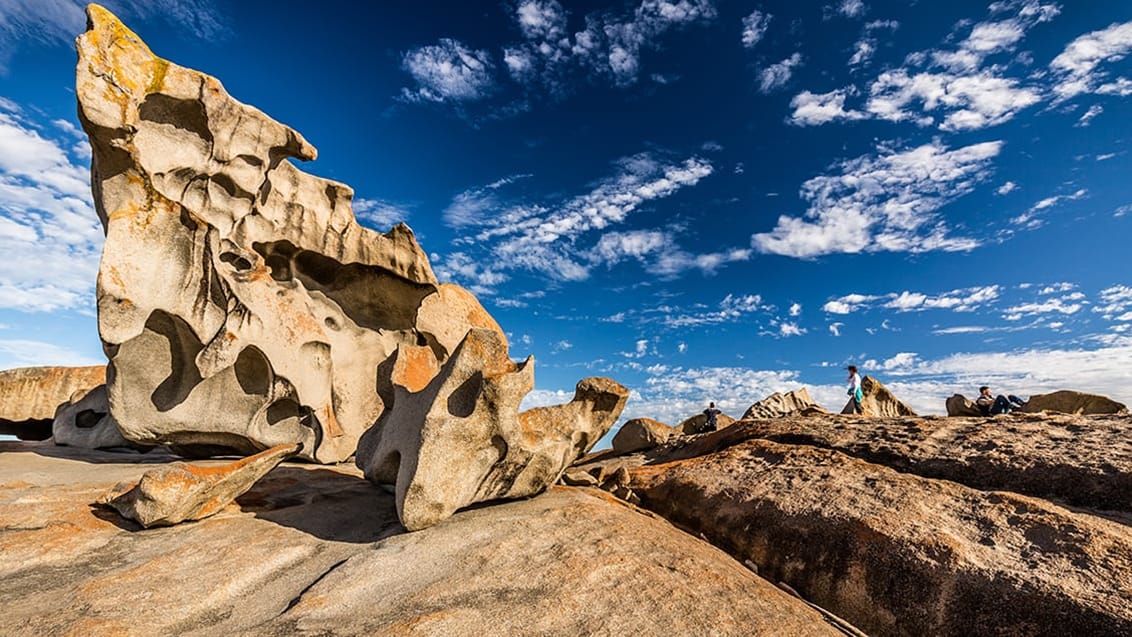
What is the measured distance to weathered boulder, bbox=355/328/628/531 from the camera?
597 centimetres

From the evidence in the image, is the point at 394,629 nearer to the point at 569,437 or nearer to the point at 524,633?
the point at 524,633

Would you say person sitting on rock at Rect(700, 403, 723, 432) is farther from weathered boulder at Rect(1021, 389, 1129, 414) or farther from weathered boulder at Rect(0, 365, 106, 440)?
weathered boulder at Rect(0, 365, 106, 440)

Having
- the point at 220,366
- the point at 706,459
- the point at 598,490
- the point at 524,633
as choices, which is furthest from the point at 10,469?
the point at 706,459

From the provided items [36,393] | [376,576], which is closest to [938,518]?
[376,576]

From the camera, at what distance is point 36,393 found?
17.6 m

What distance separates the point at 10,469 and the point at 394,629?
9.32 m

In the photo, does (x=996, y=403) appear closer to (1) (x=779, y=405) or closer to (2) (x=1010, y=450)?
(1) (x=779, y=405)

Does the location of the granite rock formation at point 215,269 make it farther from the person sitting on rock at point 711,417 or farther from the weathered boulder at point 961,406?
the weathered boulder at point 961,406

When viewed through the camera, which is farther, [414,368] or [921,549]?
[414,368]

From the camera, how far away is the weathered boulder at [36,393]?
57.1 feet

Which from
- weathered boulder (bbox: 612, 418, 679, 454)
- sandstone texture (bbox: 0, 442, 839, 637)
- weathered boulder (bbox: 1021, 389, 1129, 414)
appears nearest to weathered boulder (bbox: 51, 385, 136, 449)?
sandstone texture (bbox: 0, 442, 839, 637)

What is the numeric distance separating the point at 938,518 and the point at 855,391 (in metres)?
10.9

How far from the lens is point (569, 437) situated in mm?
7523

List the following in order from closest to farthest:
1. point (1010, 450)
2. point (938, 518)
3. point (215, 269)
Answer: point (938, 518) < point (1010, 450) < point (215, 269)
